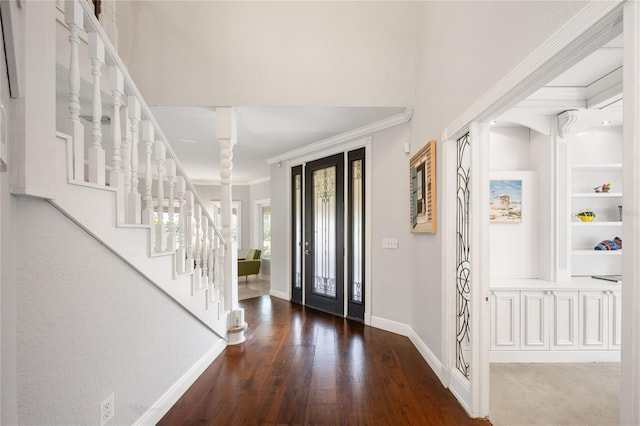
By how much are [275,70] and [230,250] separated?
1.95 metres

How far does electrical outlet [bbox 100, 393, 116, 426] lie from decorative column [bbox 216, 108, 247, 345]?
1584 millimetres

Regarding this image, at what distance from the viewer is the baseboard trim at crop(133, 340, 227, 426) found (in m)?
1.89

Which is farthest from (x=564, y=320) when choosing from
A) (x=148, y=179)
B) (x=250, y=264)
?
(x=250, y=264)

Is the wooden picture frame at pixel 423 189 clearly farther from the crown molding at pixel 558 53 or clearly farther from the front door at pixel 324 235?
the front door at pixel 324 235

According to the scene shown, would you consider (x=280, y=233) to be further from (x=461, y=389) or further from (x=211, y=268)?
(x=461, y=389)

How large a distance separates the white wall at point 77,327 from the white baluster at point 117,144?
271mm

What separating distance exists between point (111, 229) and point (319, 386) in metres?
1.84

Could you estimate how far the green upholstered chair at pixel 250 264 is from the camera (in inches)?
280

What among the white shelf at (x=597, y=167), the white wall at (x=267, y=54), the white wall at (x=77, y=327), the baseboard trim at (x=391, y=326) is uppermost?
the white wall at (x=267, y=54)

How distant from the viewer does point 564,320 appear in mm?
2775

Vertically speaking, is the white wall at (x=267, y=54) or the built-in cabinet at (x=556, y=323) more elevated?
the white wall at (x=267, y=54)

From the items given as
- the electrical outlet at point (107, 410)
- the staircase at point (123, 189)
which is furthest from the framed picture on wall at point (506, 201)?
the electrical outlet at point (107, 410)

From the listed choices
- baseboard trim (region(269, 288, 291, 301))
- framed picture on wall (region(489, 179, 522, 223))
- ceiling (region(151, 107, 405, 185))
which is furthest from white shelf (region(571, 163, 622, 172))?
baseboard trim (region(269, 288, 291, 301))

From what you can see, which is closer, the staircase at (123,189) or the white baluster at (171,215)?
the staircase at (123,189)
